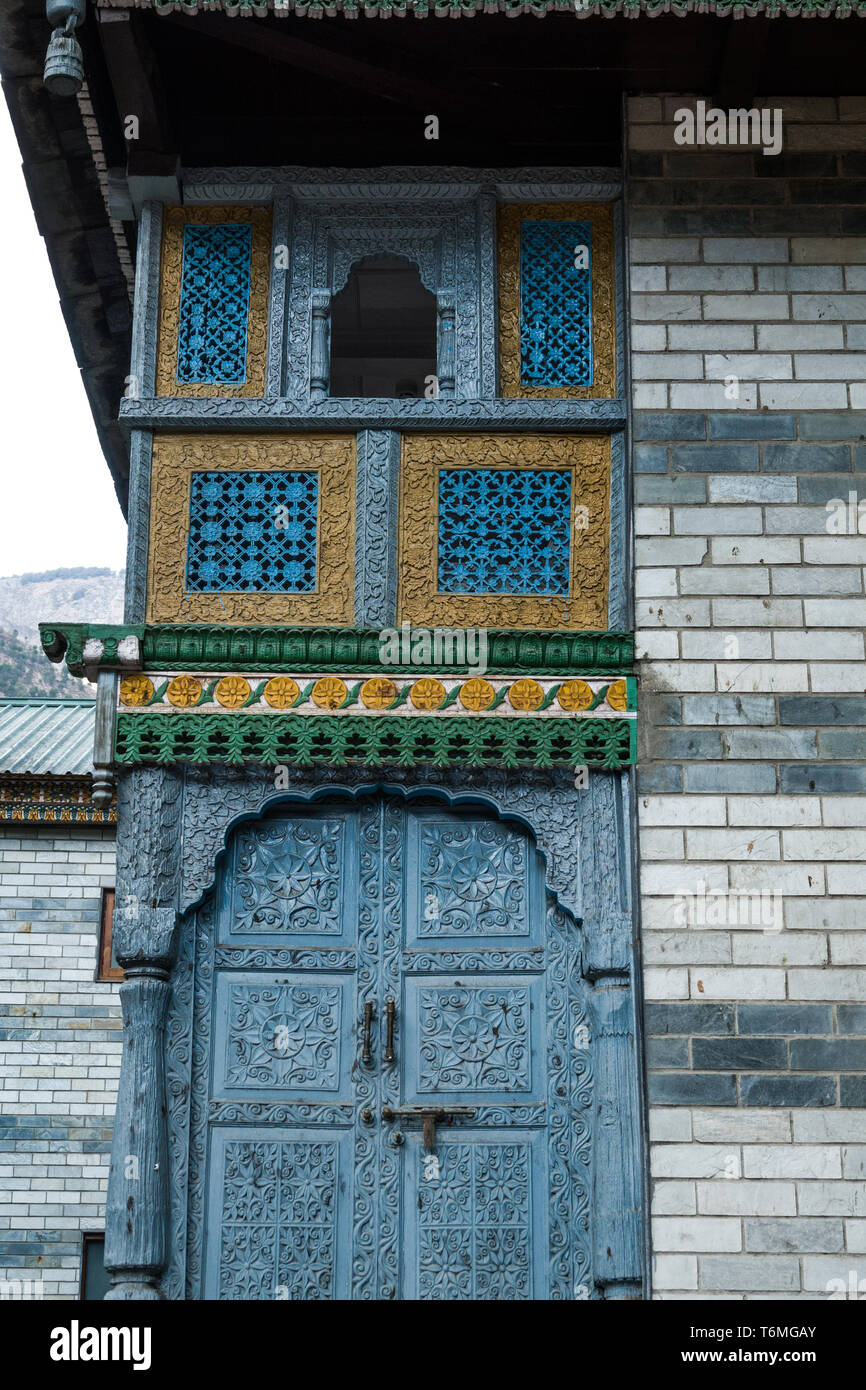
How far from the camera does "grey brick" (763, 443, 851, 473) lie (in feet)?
25.2

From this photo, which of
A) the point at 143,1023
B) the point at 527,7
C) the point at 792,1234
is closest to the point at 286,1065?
the point at 143,1023

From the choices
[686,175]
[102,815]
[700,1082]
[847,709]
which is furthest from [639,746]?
[102,815]

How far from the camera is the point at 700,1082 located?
6996 millimetres

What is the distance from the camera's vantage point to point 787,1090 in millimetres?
6977

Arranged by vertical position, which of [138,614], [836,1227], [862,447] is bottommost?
[836,1227]

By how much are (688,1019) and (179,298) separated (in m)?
4.05

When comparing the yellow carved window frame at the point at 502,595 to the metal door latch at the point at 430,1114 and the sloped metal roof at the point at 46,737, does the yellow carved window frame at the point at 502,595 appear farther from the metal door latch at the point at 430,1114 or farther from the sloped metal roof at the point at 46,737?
the sloped metal roof at the point at 46,737

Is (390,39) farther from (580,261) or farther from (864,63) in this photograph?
(864,63)

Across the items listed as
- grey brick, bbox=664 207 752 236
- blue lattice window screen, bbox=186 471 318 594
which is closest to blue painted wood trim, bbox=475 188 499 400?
grey brick, bbox=664 207 752 236

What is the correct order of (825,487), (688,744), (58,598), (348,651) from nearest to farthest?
(688,744) → (348,651) → (825,487) → (58,598)

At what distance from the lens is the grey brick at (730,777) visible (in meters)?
7.33

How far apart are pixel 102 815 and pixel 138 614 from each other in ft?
21.8

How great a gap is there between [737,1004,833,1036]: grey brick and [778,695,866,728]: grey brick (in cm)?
120

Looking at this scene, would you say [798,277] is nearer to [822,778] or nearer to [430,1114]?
[822,778]
